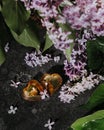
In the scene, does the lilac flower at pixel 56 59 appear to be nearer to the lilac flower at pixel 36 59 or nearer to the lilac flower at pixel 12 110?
the lilac flower at pixel 36 59

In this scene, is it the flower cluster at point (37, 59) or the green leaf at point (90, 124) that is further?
the flower cluster at point (37, 59)

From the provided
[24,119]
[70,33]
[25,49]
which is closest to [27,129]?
[24,119]

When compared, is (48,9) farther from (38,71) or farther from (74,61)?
(38,71)

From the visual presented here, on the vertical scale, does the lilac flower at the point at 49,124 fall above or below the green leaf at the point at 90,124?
below

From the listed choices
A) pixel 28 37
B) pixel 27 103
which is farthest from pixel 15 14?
pixel 27 103

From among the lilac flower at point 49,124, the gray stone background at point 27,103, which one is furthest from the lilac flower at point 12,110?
the lilac flower at point 49,124

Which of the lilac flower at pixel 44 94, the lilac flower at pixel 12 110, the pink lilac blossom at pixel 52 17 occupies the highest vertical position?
the pink lilac blossom at pixel 52 17
